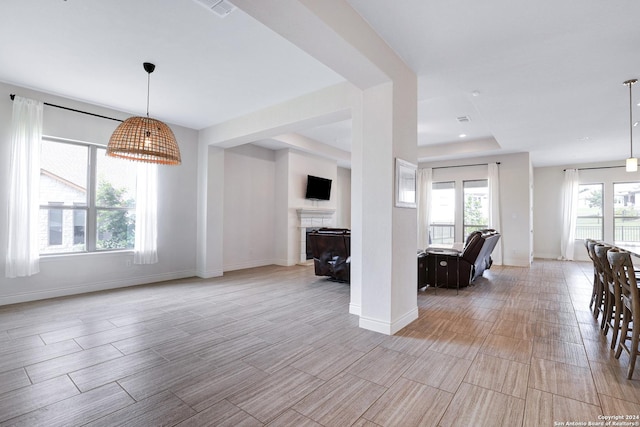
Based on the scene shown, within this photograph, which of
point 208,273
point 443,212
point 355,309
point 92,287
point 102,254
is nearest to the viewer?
point 355,309

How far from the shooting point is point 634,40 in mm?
2789

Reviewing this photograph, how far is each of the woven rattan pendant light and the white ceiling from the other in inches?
25.4

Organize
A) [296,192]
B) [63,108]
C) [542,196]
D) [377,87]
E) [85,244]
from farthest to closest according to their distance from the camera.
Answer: [542,196]
[296,192]
[85,244]
[63,108]
[377,87]

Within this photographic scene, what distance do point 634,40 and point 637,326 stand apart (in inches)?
99.3

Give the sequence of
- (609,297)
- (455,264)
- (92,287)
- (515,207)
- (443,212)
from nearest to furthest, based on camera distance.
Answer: (609,297) < (92,287) < (455,264) < (515,207) < (443,212)

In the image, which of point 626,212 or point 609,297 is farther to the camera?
point 626,212

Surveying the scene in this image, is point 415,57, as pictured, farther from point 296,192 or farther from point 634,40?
point 296,192

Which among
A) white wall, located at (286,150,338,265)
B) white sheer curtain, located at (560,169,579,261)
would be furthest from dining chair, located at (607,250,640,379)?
white sheer curtain, located at (560,169,579,261)

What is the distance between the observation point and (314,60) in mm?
3367

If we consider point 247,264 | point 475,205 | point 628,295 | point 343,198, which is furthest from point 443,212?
point 628,295

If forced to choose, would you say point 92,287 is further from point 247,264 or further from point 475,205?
point 475,205

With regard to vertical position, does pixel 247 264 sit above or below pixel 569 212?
below

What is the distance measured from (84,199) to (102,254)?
0.90 m

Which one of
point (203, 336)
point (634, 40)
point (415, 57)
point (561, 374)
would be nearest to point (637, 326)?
point (561, 374)
